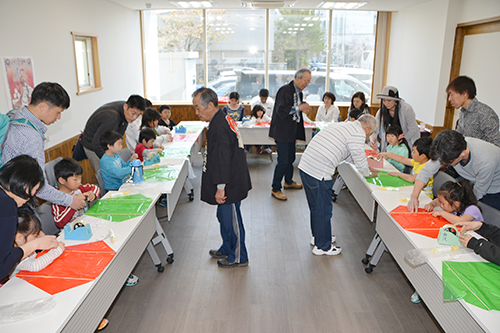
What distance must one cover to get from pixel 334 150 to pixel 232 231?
3.83ft

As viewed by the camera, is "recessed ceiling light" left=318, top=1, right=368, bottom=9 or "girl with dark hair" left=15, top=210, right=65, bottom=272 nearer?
"girl with dark hair" left=15, top=210, right=65, bottom=272

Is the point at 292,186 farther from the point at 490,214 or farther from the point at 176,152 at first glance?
the point at 490,214

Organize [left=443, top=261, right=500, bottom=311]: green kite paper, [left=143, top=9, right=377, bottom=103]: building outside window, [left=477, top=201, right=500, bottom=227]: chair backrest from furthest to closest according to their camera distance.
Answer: [left=143, top=9, right=377, bottom=103]: building outside window, [left=477, top=201, right=500, bottom=227]: chair backrest, [left=443, top=261, right=500, bottom=311]: green kite paper

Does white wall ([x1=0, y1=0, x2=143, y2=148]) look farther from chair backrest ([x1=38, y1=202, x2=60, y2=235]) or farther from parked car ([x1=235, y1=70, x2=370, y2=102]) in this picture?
parked car ([x1=235, y1=70, x2=370, y2=102])

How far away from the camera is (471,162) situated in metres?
2.60

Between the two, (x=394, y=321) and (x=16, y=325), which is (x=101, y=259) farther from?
(x=394, y=321)

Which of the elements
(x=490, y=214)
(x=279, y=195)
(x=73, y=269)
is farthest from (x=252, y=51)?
(x=73, y=269)

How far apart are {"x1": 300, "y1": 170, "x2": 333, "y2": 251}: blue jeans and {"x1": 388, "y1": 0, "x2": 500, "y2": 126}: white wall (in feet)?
11.3

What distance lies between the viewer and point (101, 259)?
2066 millimetres

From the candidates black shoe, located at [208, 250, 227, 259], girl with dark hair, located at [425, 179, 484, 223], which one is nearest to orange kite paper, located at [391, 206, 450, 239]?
girl with dark hair, located at [425, 179, 484, 223]

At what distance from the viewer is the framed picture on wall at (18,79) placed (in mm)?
3754

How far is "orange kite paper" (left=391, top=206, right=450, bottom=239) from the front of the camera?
2.42m

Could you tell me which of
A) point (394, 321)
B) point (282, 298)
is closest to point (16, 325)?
point (282, 298)

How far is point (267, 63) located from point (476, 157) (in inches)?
254
